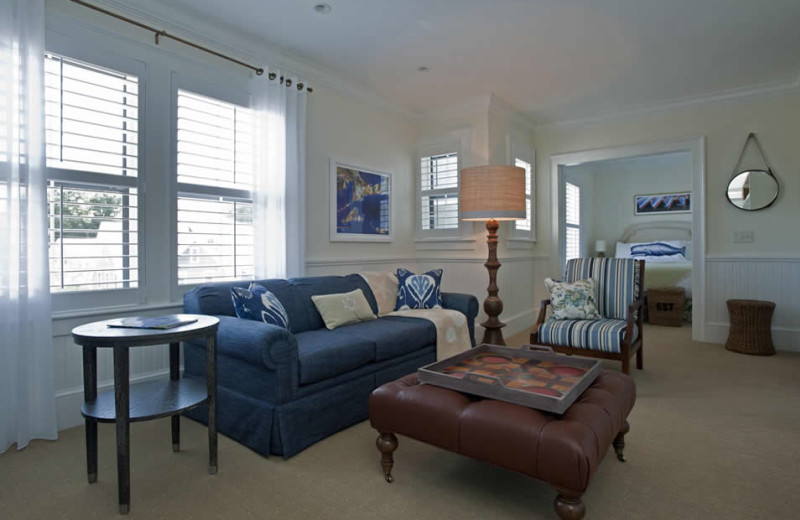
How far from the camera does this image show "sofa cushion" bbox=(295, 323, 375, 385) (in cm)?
233

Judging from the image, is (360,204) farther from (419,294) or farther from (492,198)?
(492,198)

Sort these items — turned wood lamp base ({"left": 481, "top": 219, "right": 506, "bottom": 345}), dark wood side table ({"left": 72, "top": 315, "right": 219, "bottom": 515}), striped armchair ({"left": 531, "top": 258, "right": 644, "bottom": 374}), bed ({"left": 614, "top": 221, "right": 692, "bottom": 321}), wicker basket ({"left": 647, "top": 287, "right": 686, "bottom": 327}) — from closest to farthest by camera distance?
dark wood side table ({"left": 72, "top": 315, "right": 219, "bottom": 515}), striped armchair ({"left": 531, "top": 258, "right": 644, "bottom": 374}), turned wood lamp base ({"left": 481, "top": 219, "right": 506, "bottom": 345}), wicker basket ({"left": 647, "top": 287, "right": 686, "bottom": 327}), bed ({"left": 614, "top": 221, "right": 692, "bottom": 321})

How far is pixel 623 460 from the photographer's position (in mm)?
2156

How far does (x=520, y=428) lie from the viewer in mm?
1602

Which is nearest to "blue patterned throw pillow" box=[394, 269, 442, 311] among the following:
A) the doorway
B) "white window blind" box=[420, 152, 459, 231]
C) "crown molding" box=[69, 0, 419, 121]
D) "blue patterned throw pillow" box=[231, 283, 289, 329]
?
"white window blind" box=[420, 152, 459, 231]

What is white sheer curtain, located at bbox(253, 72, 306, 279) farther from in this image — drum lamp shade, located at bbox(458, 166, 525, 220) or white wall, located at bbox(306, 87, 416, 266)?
drum lamp shade, located at bbox(458, 166, 525, 220)

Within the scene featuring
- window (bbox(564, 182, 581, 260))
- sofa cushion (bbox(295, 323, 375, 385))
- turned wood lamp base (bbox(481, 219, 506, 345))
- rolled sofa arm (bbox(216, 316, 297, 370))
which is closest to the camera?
rolled sofa arm (bbox(216, 316, 297, 370))

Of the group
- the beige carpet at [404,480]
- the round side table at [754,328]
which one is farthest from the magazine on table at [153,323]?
the round side table at [754,328]

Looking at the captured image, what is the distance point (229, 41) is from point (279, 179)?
1.06 m

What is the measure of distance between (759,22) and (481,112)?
7.57 ft

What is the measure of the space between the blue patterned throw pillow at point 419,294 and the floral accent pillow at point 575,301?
3.30 feet

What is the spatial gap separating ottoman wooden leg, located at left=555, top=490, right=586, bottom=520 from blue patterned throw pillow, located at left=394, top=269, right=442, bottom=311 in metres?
2.36

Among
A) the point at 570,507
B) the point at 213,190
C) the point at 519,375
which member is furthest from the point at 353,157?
the point at 570,507

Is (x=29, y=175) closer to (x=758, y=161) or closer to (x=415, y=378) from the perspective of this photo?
(x=415, y=378)
